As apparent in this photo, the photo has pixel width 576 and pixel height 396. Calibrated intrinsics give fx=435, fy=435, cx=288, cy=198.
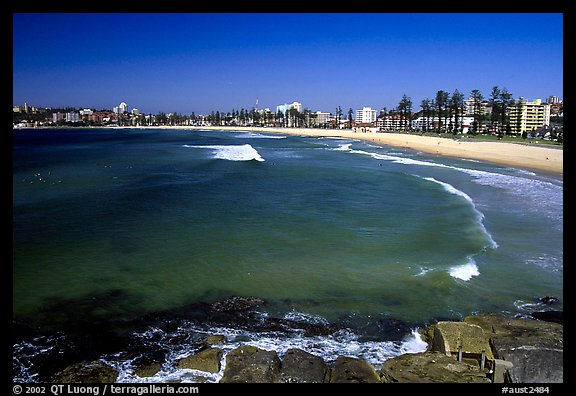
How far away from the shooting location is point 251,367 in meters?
5.47

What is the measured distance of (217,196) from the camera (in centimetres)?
2023

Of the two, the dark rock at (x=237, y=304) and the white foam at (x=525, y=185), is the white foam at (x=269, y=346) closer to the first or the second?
the dark rock at (x=237, y=304)

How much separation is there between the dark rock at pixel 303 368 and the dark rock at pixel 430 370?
29.6 inches

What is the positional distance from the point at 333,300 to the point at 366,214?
8047mm

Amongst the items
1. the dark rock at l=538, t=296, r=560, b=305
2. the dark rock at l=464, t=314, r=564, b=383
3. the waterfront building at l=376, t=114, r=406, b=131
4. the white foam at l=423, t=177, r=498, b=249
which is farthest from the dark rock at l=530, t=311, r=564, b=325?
the waterfront building at l=376, t=114, r=406, b=131

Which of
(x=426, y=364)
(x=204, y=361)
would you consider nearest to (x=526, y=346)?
(x=426, y=364)

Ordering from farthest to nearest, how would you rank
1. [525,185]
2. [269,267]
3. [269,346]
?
[525,185] → [269,267] → [269,346]

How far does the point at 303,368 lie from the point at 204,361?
1417mm

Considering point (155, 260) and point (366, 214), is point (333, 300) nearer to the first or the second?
point (155, 260)

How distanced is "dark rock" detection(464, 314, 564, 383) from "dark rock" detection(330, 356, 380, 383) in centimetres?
152

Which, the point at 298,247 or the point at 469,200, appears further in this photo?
the point at 469,200

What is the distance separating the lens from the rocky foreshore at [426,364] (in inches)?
193

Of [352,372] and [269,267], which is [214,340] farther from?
[269,267]
